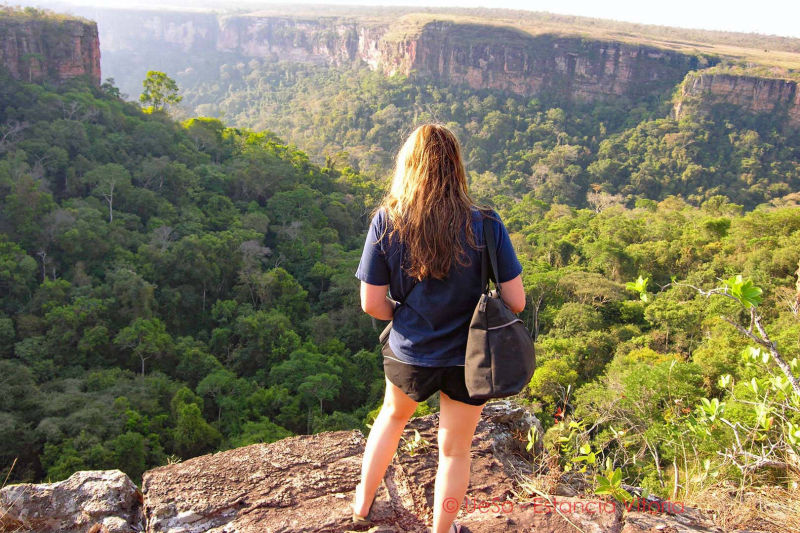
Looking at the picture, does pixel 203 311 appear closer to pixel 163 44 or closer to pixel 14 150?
pixel 14 150

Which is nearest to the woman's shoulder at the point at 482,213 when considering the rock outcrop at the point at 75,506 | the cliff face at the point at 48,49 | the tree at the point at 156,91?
the rock outcrop at the point at 75,506

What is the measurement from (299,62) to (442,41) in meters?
27.9

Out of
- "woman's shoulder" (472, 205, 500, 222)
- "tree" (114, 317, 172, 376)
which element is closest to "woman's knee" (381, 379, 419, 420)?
"woman's shoulder" (472, 205, 500, 222)

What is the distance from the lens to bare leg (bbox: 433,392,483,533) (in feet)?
6.51

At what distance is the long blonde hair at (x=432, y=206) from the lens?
1.80 meters

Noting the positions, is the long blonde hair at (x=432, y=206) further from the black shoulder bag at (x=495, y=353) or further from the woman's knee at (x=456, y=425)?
the woman's knee at (x=456, y=425)

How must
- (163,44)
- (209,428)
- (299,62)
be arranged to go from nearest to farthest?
(209,428)
(299,62)
(163,44)

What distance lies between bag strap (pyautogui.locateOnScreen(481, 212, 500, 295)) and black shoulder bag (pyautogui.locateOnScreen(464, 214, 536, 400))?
0.02 m

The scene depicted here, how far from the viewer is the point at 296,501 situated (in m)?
2.45

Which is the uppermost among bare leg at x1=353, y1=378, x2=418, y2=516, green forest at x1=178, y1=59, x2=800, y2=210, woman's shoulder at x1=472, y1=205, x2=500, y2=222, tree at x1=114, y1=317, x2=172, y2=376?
woman's shoulder at x1=472, y1=205, x2=500, y2=222

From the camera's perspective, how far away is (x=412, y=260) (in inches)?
72.7

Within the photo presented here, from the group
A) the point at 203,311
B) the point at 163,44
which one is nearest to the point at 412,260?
the point at 203,311

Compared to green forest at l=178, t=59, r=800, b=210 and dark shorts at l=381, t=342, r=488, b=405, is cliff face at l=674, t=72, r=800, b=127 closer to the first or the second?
green forest at l=178, t=59, r=800, b=210

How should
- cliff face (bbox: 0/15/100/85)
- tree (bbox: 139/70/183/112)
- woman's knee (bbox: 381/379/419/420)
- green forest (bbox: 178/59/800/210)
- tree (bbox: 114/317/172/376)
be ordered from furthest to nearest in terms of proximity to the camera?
1. green forest (bbox: 178/59/800/210)
2. tree (bbox: 139/70/183/112)
3. cliff face (bbox: 0/15/100/85)
4. tree (bbox: 114/317/172/376)
5. woman's knee (bbox: 381/379/419/420)
